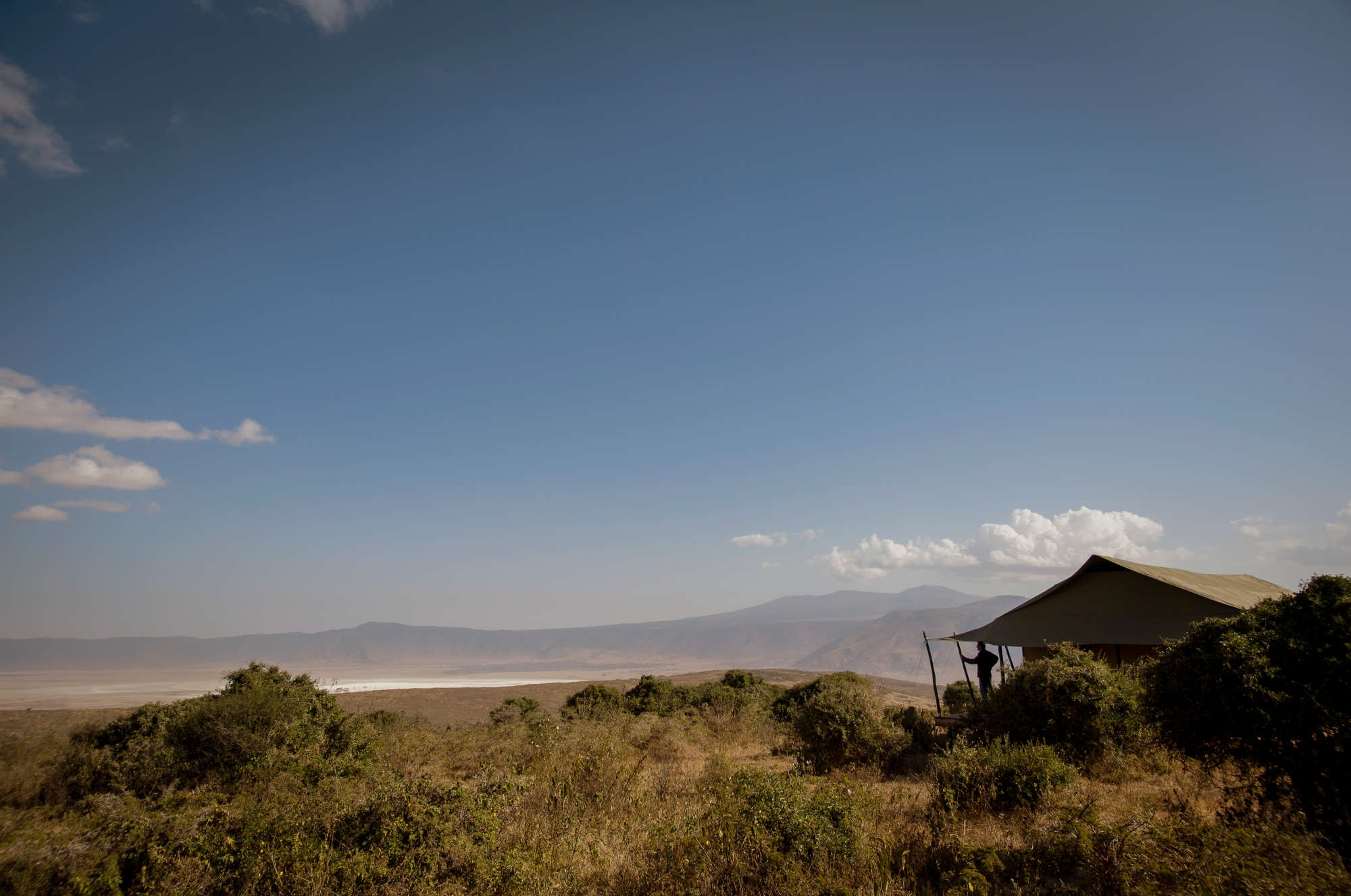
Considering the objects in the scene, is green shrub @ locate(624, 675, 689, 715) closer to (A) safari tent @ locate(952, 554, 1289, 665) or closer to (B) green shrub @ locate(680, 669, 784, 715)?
(B) green shrub @ locate(680, 669, 784, 715)

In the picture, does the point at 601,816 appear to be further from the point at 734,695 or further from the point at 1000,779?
the point at 734,695

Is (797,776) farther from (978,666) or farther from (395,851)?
(978,666)

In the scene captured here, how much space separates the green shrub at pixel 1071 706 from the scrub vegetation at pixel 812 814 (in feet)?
0.13

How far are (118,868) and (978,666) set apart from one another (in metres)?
18.2

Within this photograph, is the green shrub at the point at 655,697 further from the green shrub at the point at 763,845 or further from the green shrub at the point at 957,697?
the green shrub at the point at 763,845

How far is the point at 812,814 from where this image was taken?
595 centimetres

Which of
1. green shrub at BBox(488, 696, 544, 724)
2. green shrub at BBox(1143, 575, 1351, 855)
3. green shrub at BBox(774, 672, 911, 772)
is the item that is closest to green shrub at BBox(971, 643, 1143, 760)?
green shrub at BBox(774, 672, 911, 772)

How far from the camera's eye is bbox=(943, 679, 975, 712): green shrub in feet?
60.5

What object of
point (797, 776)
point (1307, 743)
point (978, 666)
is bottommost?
point (978, 666)

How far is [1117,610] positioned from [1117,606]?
6.0 inches

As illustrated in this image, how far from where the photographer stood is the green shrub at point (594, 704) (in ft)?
68.5

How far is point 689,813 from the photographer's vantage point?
6754mm

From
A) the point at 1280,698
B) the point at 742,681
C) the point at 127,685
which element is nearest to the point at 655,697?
the point at 742,681

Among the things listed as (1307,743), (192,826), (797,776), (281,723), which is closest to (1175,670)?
(1307,743)
